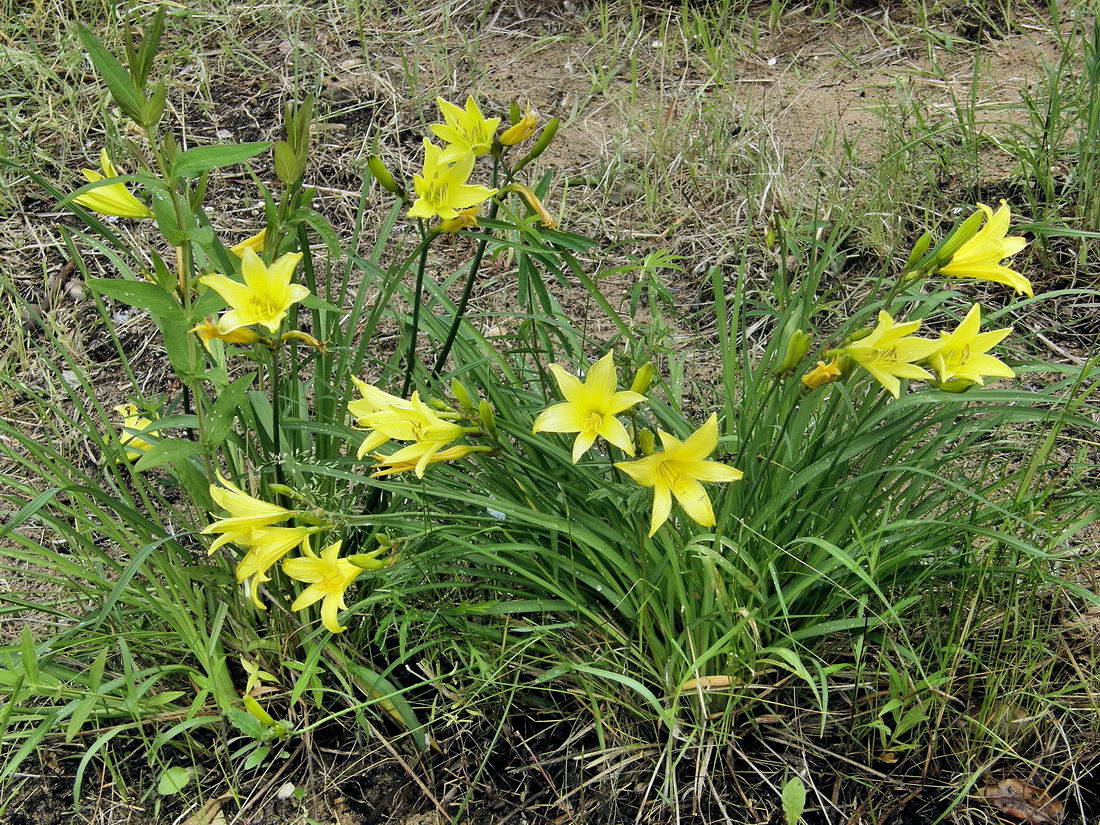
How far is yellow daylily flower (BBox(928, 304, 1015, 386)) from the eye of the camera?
1589 millimetres

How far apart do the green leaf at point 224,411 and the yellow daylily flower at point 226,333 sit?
11 cm

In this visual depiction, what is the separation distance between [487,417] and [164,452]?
1.80ft

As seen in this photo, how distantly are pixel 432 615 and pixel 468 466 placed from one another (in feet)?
1.14

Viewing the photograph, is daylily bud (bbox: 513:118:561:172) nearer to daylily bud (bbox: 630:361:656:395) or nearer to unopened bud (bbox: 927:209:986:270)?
daylily bud (bbox: 630:361:656:395)

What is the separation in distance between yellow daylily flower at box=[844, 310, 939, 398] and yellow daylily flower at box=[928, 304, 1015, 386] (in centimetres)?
4

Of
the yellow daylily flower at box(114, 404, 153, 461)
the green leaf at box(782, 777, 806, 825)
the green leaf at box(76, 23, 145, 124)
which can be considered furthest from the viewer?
the yellow daylily flower at box(114, 404, 153, 461)

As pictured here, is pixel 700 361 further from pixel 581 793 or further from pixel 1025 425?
pixel 581 793

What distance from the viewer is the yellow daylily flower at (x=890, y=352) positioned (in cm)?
155

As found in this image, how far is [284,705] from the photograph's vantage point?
6.93 ft

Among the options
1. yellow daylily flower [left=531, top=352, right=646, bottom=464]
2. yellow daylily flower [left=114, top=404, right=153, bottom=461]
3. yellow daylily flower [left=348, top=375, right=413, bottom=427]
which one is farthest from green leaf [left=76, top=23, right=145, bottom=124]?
yellow daylily flower [left=531, top=352, right=646, bottom=464]

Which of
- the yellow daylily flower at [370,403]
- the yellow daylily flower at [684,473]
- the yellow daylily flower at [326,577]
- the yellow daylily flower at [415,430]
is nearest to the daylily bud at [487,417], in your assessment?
the yellow daylily flower at [415,430]

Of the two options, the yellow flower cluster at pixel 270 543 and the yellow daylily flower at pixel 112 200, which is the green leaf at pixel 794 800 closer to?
the yellow flower cluster at pixel 270 543

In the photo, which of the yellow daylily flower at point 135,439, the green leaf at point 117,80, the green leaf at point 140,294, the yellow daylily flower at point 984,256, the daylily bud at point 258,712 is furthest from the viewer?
the yellow daylily flower at point 135,439

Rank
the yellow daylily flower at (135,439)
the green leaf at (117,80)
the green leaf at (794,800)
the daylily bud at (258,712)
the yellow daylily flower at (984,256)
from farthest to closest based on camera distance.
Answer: the yellow daylily flower at (135,439)
the daylily bud at (258,712)
the green leaf at (794,800)
the yellow daylily flower at (984,256)
the green leaf at (117,80)
